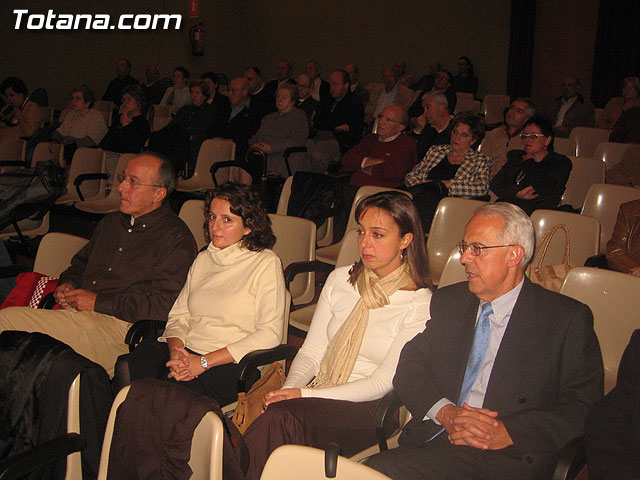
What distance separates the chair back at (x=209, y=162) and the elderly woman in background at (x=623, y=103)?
4370mm

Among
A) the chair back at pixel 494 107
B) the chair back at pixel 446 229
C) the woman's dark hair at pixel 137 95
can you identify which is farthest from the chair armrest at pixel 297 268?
the chair back at pixel 494 107

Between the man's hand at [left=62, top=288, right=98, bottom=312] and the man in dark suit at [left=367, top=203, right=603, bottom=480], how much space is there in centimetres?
151

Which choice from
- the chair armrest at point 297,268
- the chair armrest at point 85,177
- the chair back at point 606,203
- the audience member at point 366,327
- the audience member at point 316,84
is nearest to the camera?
the audience member at point 366,327

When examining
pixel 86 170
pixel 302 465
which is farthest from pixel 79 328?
pixel 86 170

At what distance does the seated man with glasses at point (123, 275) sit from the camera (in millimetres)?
2760

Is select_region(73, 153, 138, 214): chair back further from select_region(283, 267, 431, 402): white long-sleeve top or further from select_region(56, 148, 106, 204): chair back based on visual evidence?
select_region(283, 267, 431, 402): white long-sleeve top

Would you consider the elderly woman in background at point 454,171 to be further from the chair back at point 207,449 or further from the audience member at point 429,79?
the audience member at point 429,79

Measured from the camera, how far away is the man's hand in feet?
9.25

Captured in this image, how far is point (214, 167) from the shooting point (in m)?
5.91

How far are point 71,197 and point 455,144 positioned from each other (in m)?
3.44

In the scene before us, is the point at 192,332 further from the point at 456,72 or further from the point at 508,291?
the point at 456,72

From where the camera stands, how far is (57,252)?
10.8 feet

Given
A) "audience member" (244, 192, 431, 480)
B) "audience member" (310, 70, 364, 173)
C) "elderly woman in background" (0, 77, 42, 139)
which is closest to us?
"audience member" (244, 192, 431, 480)
